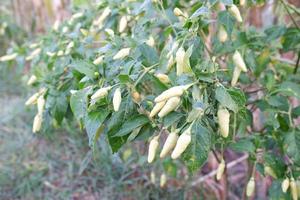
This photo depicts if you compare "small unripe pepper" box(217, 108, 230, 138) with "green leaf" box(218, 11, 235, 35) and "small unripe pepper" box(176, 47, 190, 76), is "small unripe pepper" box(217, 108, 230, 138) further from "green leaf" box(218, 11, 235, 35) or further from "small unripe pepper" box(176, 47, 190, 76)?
"green leaf" box(218, 11, 235, 35)

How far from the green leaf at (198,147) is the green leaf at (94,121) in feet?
0.70

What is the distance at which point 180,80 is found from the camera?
102cm

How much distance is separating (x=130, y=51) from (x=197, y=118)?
0.38 metres

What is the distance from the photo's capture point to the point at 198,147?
3.17 ft

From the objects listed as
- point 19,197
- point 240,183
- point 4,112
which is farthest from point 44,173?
point 240,183

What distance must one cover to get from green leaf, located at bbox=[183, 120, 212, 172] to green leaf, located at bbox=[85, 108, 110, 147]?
214 millimetres

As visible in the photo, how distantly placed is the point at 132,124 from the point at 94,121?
0.09 m

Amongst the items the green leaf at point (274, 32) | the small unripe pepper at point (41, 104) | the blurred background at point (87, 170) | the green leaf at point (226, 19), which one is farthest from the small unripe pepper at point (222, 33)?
the blurred background at point (87, 170)

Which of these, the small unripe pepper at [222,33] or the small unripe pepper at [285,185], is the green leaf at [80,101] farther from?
the small unripe pepper at [285,185]

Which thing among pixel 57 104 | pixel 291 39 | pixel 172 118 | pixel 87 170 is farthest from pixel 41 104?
pixel 87 170

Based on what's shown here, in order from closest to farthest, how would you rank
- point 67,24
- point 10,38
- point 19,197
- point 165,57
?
point 165,57 → point 67,24 → point 19,197 → point 10,38

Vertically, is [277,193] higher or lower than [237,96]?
lower

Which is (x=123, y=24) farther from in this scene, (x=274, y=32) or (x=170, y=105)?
(x=170, y=105)

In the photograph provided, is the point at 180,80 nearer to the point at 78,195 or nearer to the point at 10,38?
the point at 78,195
